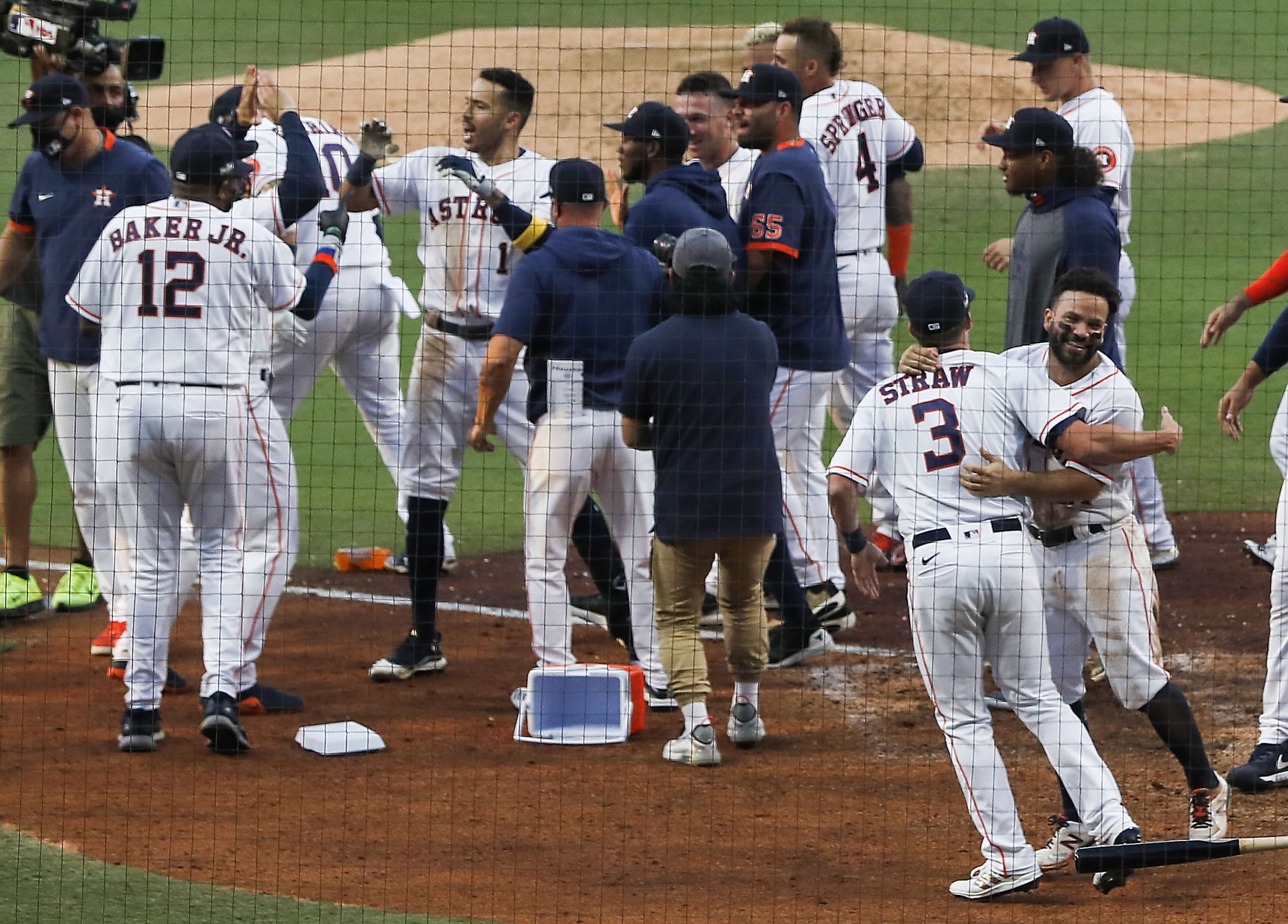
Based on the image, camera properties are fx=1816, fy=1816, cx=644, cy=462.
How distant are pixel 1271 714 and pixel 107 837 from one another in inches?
133

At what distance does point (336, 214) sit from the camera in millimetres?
6387

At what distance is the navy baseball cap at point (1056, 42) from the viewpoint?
7375 millimetres

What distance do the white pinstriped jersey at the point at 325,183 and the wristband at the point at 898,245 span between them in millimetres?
2403

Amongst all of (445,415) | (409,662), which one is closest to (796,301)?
(445,415)

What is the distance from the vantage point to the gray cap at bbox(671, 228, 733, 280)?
216 inches

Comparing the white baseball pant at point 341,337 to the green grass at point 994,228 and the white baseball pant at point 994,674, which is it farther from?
the white baseball pant at point 994,674

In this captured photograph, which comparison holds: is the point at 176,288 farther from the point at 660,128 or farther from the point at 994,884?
the point at 994,884

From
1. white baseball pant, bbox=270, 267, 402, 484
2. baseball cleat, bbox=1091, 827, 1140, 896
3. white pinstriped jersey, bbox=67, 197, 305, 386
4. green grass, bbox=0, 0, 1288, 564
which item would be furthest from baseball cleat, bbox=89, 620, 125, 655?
baseball cleat, bbox=1091, 827, 1140, 896

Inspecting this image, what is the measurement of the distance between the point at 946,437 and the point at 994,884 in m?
1.15

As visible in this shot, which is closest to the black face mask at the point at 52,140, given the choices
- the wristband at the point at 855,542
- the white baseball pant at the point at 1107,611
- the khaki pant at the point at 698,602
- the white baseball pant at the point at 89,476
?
the white baseball pant at the point at 89,476

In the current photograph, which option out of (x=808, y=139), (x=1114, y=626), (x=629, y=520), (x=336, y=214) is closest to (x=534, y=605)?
(x=629, y=520)

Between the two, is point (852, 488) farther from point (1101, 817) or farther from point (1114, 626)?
point (1101, 817)

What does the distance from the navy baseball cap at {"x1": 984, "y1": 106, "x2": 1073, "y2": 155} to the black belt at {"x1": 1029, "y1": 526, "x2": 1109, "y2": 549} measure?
147cm

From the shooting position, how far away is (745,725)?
5879 millimetres
